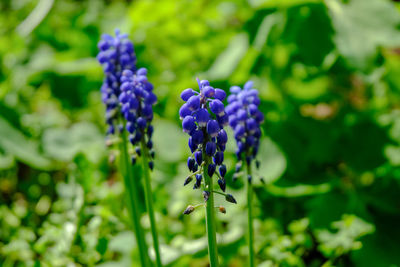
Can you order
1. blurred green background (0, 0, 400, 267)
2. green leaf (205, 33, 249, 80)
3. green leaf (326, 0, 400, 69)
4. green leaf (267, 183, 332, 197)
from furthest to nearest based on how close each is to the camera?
1. green leaf (205, 33, 249, 80)
2. green leaf (267, 183, 332, 197)
3. green leaf (326, 0, 400, 69)
4. blurred green background (0, 0, 400, 267)

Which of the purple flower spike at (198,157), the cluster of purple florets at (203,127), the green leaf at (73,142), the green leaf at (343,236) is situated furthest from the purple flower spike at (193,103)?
the green leaf at (73,142)

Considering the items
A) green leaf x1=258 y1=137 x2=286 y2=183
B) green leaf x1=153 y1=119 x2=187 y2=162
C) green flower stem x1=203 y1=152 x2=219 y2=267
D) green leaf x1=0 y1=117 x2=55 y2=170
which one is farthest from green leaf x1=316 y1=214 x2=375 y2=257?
green leaf x1=0 y1=117 x2=55 y2=170

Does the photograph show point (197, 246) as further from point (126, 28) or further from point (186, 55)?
point (126, 28)

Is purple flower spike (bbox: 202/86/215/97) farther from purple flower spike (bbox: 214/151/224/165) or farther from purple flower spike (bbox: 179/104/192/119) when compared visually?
purple flower spike (bbox: 214/151/224/165)

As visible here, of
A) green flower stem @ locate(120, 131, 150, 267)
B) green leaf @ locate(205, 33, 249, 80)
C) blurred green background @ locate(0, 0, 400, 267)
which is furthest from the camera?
green leaf @ locate(205, 33, 249, 80)

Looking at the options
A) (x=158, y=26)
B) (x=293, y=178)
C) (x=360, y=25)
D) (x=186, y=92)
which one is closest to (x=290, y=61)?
(x=360, y=25)

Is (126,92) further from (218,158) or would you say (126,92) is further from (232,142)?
(232,142)

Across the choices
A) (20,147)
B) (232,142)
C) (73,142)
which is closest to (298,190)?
(232,142)
